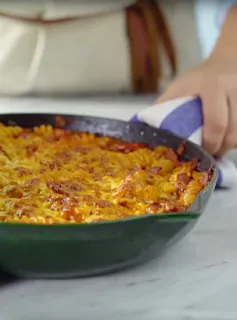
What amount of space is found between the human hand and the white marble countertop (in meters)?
0.24

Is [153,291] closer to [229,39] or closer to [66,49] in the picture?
[229,39]

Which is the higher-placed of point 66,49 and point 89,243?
point 89,243

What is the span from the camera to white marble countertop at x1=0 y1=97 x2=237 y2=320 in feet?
2.50

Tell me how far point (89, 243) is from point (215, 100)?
50cm

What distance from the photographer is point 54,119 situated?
3.98ft

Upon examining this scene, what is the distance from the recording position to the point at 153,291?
0.81m

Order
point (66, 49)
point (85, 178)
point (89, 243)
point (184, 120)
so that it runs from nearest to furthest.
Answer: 1. point (89, 243)
2. point (85, 178)
3. point (184, 120)
4. point (66, 49)

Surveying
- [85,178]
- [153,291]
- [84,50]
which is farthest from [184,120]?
[84,50]

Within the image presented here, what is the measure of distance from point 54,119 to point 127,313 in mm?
519

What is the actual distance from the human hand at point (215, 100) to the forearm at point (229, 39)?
0.09m

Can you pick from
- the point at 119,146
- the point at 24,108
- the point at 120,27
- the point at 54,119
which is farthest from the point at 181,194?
the point at 120,27

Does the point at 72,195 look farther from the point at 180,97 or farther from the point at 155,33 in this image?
the point at 155,33

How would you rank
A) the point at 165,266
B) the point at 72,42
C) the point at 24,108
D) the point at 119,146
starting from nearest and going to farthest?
the point at 165,266
the point at 119,146
the point at 24,108
the point at 72,42

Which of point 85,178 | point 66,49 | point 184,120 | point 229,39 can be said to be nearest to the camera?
point 85,178
